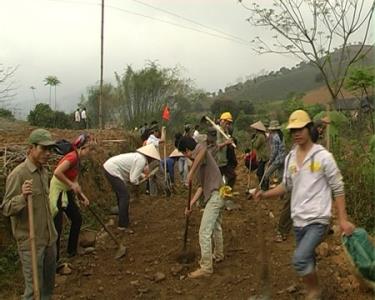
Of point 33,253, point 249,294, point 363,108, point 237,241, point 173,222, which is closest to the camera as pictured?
point 33,253

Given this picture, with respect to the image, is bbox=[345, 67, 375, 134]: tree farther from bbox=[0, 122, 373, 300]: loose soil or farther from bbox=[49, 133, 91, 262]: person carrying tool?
bbox=[49, 133, 91, 262]: person carrying tool

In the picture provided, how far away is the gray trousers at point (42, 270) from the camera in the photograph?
14.0ft

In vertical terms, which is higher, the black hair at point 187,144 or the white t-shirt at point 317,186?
the black hair at point 187,144

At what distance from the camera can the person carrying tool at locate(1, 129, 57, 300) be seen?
417cm

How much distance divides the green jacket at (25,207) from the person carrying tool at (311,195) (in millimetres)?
2005

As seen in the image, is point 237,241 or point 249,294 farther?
point 237,241

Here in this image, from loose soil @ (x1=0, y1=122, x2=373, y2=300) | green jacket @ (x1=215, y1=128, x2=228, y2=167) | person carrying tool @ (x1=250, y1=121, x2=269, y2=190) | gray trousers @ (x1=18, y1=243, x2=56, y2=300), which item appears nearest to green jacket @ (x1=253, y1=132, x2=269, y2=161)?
person carrying tool @ (x1=250, y1=121, x2=269, y2=190)

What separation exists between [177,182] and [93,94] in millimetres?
30934

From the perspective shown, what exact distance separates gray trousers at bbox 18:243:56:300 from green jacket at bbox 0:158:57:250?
6 cm

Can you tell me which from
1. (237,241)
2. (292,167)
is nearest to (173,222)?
(237,241)

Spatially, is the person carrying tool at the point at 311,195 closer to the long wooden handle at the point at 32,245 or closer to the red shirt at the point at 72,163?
the long wooden handle at the point at 32,245

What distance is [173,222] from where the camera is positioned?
8695mm

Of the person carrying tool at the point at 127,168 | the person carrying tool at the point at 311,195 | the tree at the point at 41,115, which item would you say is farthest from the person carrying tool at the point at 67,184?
the tree at the point at 41,115

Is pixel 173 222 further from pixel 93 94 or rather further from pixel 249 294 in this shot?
pixel 93 94
